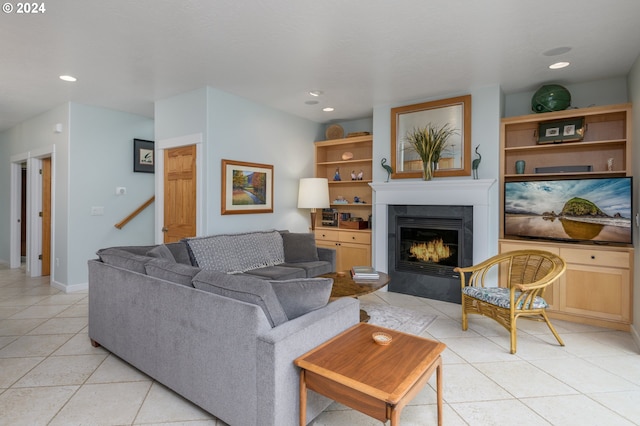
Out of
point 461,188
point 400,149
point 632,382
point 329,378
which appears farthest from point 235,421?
point 400,149

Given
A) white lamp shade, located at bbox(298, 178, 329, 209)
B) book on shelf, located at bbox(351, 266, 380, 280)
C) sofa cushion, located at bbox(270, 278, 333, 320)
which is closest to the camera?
sofa cushion, located at bbox(270, 278, 333, 320)

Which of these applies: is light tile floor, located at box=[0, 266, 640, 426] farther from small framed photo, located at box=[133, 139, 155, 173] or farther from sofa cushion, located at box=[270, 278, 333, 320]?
small framed photo, located at box=[133, 139, 155, 173]

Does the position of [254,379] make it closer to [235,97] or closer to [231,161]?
[231,161]

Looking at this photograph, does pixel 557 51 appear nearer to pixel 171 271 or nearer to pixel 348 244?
pixel 348 244

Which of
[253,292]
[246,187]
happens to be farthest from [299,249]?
[253,292]

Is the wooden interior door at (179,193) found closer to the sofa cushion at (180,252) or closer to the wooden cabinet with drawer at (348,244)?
the sofa cushion at (180,252)

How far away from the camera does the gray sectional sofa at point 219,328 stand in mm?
1546

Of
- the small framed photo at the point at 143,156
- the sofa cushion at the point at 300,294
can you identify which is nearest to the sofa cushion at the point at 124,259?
the sofa cushion at the point at 300,294

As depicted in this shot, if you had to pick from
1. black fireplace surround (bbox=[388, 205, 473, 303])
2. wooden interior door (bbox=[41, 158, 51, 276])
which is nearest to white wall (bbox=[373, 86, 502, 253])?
black fireplace surround (bbox=[388, 205, 473, 303])

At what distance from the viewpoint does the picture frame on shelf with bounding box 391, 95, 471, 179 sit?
13.4 ft

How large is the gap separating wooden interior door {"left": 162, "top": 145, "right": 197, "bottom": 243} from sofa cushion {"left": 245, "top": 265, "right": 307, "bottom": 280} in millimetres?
983

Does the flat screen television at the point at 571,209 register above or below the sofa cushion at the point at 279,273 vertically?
above

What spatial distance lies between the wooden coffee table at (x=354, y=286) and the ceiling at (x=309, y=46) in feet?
6.80

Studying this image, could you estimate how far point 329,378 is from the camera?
140 cm
